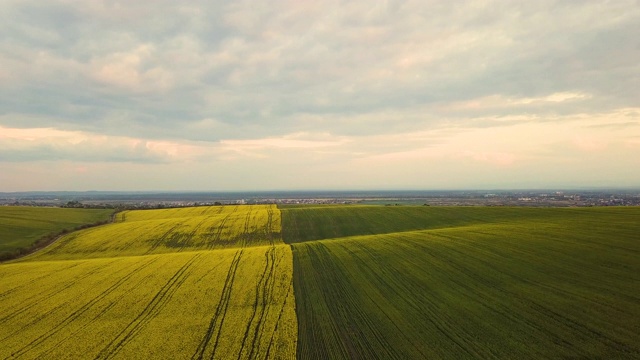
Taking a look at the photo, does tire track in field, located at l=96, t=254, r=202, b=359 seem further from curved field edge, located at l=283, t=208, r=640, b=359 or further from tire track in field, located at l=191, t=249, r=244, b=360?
curved field edge, located at l=283, t=208, r=640, b=359

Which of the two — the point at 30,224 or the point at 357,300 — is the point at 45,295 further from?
the point at 30,224

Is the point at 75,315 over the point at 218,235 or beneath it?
beneath

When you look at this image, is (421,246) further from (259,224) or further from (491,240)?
(259,224)

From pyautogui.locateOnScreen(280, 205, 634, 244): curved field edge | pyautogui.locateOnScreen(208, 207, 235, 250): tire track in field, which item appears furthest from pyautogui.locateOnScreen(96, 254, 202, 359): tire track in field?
pyautogui.locateOnScreen(280, 205, 634, 244): curved field edge

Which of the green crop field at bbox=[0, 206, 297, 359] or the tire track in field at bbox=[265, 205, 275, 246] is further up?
the tire track in field at bbox=[265, 205, 275, 246]

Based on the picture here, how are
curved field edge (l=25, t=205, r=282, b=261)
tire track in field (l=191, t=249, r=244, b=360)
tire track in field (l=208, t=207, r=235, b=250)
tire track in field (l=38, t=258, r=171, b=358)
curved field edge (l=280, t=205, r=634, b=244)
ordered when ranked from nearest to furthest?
1. tire track in field (l=191, t=249, r=244, b=360)
2. tire track in field (l=38, t=258, r=171, b=358)
3. curved field edge (l=25, t=205, r=282, b=261)
4. tire track in field (l=208, t=207, r=235, b=250)
5. curved field edge (l=280, t=205, r=634, b=244)

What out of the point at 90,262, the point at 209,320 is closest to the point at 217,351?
the point at 209,320

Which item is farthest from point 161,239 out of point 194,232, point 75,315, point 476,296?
point 476,296

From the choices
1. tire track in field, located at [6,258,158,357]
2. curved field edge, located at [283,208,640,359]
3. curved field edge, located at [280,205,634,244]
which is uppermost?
curved field edge, located at [280,205,634,244]
